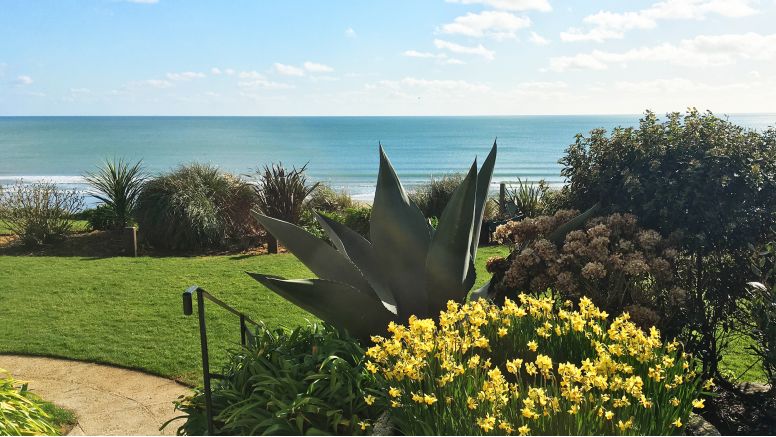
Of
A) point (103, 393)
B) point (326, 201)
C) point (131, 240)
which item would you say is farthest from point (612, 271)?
point (326, 201)

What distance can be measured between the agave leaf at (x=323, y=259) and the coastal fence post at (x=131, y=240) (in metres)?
8.61

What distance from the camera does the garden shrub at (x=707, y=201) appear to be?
4.44m

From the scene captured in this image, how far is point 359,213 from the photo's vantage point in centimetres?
1271

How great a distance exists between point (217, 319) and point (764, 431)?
5738 mm

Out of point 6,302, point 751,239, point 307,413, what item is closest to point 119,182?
point 6,302

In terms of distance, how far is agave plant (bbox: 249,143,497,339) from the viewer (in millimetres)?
4145

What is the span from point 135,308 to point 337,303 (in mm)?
5384

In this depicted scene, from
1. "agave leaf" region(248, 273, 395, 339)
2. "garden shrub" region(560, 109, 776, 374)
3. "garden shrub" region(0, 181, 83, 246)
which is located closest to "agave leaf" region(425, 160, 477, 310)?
"agave leaf" region(248, 273, 395, 339)

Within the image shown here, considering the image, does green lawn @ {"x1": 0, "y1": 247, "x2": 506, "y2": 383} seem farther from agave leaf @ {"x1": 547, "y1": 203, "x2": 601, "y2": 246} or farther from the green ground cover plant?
agave leaf @ {"x1": 547, "y1": 203, "x2": 601, "y2": 246}

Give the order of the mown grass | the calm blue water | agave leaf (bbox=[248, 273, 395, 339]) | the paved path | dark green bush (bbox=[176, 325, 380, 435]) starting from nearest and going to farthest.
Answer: dark green bush (bbox=[176, 325, 380, 435])
agave leaf (bbox=[248, 273, 395, 339])
the paved path
the mown grass
the calm blue water

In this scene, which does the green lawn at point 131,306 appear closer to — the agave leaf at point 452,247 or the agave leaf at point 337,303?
the agave leaf at point 337,303

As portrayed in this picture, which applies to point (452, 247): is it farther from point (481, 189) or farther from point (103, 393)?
point (103, 393)

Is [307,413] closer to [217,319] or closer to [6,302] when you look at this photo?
[217,319]

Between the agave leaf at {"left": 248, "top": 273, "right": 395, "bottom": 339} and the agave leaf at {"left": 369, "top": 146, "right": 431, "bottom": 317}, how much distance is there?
11.9 inches
